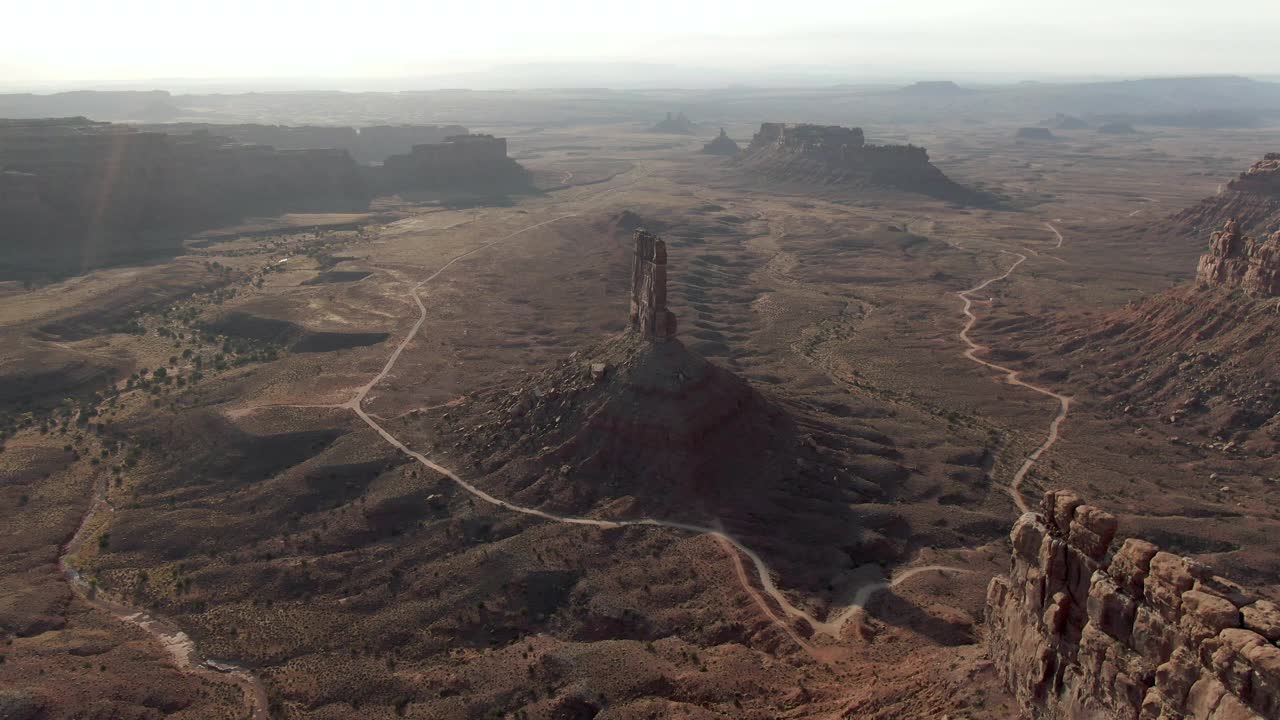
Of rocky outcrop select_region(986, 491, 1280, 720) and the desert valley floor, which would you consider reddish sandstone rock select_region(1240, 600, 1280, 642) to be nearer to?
rocky outcrop select_region(986, 491, 1280, 720)

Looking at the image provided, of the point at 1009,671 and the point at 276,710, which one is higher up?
the point at 1009,671

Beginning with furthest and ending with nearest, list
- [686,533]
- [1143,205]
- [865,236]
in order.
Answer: [1143,205] → [865,236] → [686,533]

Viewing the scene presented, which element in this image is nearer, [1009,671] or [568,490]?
[1009,671]

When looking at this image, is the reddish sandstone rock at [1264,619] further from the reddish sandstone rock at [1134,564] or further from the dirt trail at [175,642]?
the dirt trail at [175,642]

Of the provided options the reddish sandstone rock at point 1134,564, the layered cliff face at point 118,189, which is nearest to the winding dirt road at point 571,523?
the reddish sandstone rock at point 1134,564

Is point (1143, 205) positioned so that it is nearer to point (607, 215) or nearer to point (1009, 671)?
point (607, 215)

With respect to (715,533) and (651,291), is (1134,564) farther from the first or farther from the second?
(651,291)

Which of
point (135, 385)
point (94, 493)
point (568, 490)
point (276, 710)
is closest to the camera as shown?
point (276, 710)

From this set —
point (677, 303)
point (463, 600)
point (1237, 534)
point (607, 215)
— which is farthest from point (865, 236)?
point (463, 600)
